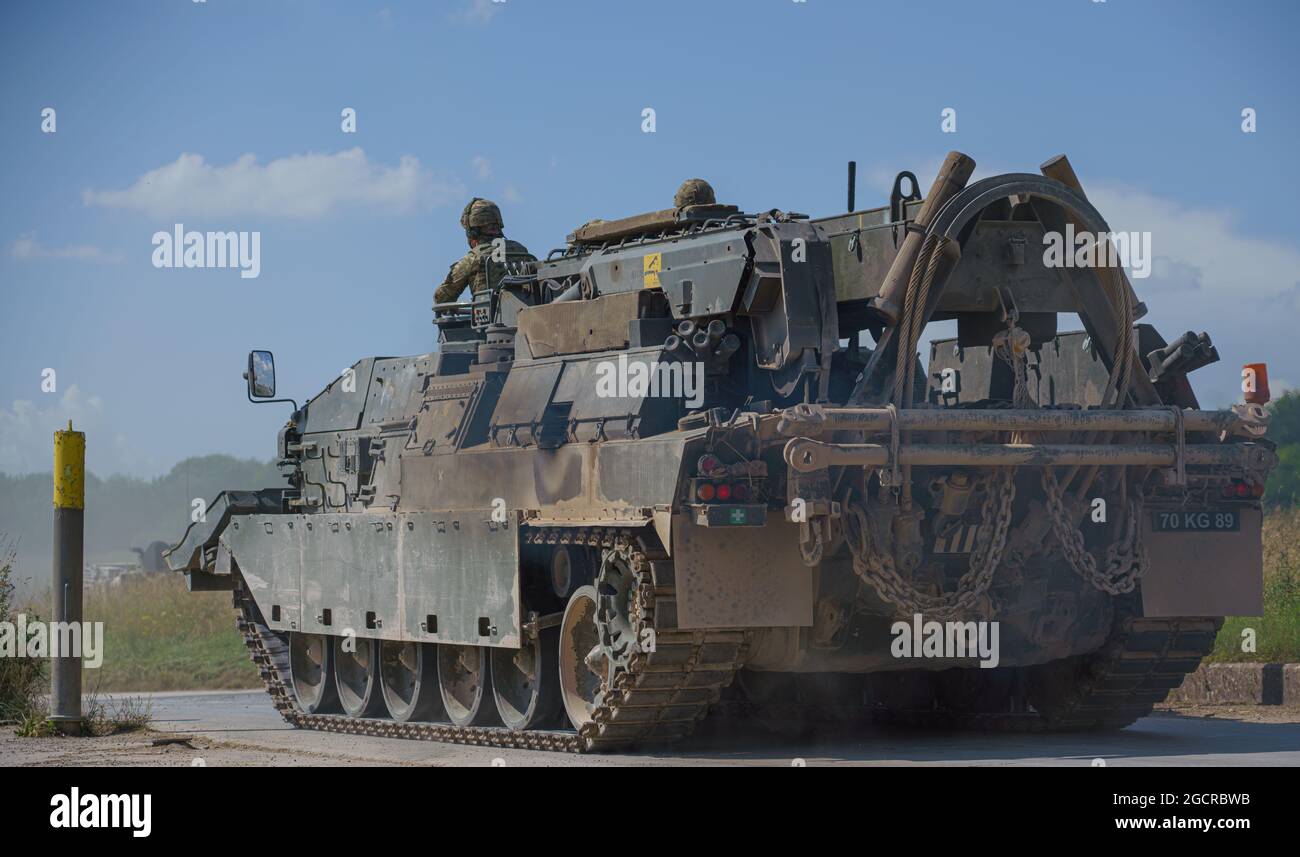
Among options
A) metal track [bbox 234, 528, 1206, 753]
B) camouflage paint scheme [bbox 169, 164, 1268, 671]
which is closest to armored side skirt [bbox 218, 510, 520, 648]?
camouflage paint scheme [bbox 169, 164, 1268, 671]

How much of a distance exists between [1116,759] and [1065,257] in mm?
3806

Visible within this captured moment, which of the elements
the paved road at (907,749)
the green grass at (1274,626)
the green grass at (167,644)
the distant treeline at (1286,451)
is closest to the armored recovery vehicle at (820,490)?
the paved road at (907,749)

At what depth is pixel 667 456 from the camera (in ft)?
43.7

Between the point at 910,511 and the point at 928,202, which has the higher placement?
the point at 928,202

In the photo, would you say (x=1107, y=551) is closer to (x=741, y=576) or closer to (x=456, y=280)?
(x=741, y=576)

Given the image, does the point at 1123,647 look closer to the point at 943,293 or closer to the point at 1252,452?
the point at 1252,452

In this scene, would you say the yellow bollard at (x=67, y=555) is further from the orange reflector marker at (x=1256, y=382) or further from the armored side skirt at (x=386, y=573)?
the orange reflector marker at (x=1256, y=382)

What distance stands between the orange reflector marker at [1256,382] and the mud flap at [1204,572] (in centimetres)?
109

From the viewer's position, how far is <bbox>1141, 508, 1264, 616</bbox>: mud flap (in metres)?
14.8

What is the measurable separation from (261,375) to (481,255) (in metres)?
2.41

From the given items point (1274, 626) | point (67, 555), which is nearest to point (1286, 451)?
point (1274, 626)

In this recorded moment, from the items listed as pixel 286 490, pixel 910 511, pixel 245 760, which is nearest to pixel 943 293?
pixel 910 511

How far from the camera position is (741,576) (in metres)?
13.3

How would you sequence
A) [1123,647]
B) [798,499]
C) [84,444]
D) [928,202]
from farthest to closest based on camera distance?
[84,444] → [1123,647] → [928,202] → [798,499]
